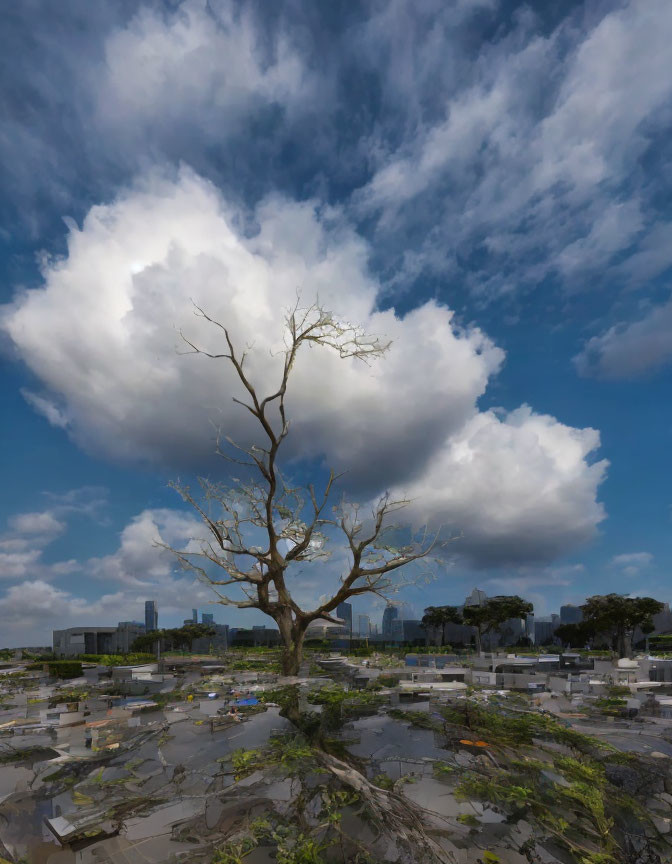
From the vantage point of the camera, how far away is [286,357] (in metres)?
11.3

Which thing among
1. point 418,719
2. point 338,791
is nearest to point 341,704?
point 418,719

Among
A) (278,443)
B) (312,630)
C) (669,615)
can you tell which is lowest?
(669,615)

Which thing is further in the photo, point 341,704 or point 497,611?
point 497,611

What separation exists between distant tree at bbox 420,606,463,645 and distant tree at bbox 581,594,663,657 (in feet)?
25.4

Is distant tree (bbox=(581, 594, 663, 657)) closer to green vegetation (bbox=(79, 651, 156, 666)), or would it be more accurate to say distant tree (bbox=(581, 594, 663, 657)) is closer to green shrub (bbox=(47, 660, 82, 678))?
green vegetation (bbox=(79, 651, 156, 666))

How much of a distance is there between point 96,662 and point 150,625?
15.1 m

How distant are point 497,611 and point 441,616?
5008 mm

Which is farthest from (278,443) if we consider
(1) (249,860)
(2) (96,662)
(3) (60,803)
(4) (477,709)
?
(2) (96,662)

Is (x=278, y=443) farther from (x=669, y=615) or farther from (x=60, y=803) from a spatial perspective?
(x=669, y=615)

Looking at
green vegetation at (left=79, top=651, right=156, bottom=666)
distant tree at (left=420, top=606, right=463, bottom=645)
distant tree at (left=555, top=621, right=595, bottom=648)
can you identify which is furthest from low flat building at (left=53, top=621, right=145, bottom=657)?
distant tree at (left=555, top=621, right=595, bottom=648)

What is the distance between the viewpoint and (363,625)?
23.7 metres

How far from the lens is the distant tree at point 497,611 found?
29469mm

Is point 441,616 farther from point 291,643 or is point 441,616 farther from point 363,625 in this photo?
point 291,643

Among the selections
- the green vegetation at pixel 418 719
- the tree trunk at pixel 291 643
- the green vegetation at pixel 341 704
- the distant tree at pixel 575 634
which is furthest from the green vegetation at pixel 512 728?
the distant tree at pixel 575 634
